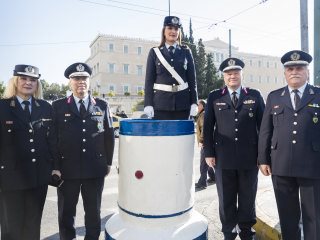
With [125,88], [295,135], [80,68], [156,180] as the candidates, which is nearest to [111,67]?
[125,88]

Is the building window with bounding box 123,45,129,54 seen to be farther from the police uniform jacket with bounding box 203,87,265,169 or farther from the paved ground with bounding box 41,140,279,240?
the police uniform jacket with bounding box 203,87,265,169

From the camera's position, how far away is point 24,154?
3.28m

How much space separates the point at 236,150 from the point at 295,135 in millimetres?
698

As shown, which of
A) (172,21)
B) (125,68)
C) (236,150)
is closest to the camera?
(236,150)

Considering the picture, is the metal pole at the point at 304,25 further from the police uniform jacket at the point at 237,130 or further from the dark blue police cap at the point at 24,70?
the dark blue police cap at the point at 24,70

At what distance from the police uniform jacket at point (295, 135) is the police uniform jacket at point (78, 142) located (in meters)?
1.77

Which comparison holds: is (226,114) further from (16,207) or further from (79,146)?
(16,207)

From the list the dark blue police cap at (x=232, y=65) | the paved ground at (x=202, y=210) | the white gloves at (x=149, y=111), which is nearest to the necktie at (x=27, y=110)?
the white gloves at (x=149, y=111)

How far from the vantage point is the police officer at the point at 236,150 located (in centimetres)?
371

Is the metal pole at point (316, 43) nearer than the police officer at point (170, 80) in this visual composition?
No

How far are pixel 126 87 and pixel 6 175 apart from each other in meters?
59.4

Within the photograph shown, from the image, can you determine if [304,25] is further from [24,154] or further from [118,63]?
[118,63]

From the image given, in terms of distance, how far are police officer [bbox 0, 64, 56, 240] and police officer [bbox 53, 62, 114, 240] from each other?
0.14m

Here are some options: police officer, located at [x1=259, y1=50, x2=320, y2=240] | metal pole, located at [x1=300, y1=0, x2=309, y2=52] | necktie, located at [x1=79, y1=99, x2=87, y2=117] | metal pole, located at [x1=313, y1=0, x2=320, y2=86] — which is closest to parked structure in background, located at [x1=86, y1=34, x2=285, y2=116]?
metal pole, located at [x1=300, y1=0, x2=309, y2=52]
